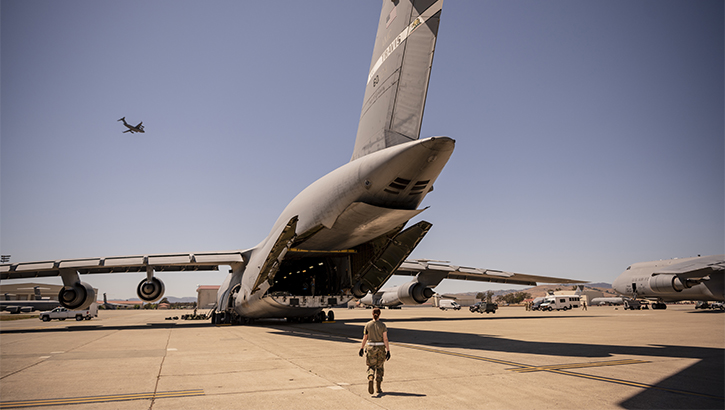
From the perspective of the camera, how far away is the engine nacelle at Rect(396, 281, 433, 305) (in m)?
20.4

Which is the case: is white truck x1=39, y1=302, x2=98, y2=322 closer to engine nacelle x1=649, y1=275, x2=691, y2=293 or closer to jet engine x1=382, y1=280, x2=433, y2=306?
jet engine x1=382, y1=280, x2=433, y2=306

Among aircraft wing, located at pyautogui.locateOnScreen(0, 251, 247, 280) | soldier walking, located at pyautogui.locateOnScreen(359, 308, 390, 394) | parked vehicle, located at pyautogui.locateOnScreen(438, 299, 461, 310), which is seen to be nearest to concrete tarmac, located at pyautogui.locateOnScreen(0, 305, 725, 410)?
soldier walking, located at pyautogui.locateOnScreen(359, 308, 390, 394)

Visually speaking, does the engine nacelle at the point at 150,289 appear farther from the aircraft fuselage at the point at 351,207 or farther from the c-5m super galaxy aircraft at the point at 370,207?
the aircraft fuselage at the point at 351,207

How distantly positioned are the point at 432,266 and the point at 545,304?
26553 mm

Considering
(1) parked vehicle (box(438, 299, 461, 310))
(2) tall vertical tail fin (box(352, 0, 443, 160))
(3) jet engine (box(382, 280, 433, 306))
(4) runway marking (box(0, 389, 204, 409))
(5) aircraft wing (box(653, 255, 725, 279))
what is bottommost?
(1) parked vehicle (box(438, 299, 461, 310))

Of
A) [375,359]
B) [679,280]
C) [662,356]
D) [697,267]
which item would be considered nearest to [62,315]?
[375,359]

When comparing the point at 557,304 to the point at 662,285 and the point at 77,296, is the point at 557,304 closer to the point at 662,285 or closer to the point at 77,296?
the point at 662,285

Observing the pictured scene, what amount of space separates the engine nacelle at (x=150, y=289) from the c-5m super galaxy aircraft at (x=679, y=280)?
111 feet

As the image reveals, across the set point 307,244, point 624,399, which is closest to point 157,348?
point 307,244

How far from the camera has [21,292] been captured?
74938mm

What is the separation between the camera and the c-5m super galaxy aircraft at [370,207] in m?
10.6

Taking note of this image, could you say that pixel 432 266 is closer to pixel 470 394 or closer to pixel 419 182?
pixel 419 182

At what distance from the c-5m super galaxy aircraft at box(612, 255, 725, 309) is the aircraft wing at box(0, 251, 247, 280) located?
3013 cm

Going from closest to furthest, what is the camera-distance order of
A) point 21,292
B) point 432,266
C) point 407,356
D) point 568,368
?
1. point 568,368
2. point 407,356
3. point 432,266
4. point 21,292
